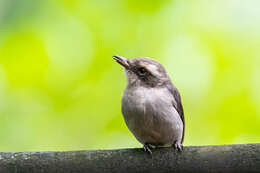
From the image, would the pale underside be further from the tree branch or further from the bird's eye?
the tree branch

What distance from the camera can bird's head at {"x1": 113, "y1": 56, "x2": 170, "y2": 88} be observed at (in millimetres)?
A: 5262

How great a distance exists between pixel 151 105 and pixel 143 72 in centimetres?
58

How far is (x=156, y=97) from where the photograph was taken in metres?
5.04

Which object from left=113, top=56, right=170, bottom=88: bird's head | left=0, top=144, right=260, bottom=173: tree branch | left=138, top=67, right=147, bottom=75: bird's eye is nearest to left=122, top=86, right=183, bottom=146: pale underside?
left=113, top=56, right=170, bottom=88: bird's head

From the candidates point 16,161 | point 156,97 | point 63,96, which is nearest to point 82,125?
point 63,96

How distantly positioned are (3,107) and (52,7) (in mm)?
1991

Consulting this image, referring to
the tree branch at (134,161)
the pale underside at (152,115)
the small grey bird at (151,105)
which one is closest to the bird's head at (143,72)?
the small grey bird at (151,105)

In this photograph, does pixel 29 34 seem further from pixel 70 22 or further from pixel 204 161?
pixel 204 161

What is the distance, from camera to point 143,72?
531 cm

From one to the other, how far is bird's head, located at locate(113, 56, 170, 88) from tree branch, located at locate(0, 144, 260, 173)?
1.44 m

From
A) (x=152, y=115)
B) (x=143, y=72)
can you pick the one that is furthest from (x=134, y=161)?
(x=143, y=72)

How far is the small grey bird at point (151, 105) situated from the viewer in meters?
4.90

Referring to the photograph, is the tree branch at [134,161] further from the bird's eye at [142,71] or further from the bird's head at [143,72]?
the bird's eye at [142,71]

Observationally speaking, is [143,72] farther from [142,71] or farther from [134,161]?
[134,161]
